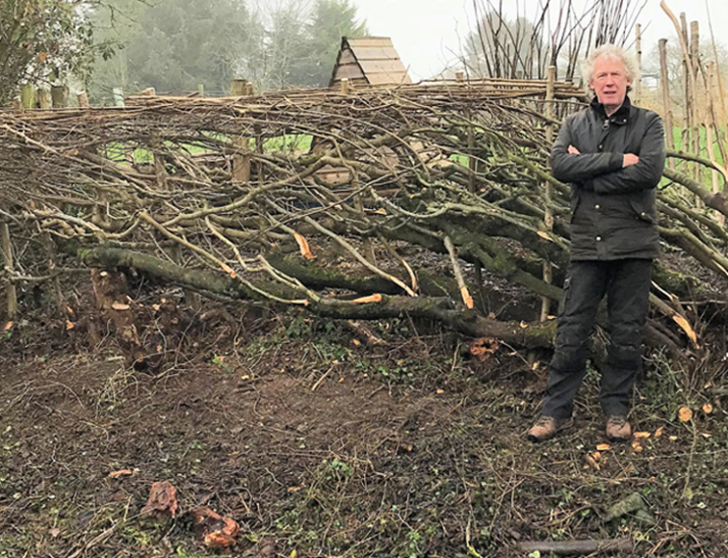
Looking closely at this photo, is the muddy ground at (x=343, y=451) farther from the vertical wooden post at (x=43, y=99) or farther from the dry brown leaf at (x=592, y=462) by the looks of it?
the vertical wooden post at (x=43, y=99)

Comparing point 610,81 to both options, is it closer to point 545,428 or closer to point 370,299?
point 545,428

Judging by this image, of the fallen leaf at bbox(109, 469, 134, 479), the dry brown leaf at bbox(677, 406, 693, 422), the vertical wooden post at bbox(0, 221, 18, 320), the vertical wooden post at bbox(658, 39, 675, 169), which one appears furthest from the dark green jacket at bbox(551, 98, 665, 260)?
the vertical wooden post at bbox(0, 221, 18, 320)

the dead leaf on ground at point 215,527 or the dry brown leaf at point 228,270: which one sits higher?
the dry brown leaf at point 228,270

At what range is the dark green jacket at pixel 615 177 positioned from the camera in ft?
11.0

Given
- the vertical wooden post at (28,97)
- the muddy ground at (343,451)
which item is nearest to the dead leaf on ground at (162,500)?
the muddy ground at (343,451)

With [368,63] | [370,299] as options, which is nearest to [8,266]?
[370,299]

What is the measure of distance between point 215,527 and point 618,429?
2.08 meters

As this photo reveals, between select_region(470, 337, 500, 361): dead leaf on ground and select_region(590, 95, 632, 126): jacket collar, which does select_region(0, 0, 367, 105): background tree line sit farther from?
select_region(590, 95, 632, 126): jacket collar

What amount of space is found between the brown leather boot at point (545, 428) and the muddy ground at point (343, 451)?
0.22 feet

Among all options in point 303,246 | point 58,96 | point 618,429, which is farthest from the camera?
point 58,96

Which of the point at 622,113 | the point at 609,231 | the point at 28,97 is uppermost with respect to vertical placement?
the point at 28,97

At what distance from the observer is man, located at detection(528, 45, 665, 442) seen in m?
3.40

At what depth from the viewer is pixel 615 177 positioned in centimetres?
338

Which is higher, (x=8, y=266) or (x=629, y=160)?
(x=629, y=160)
